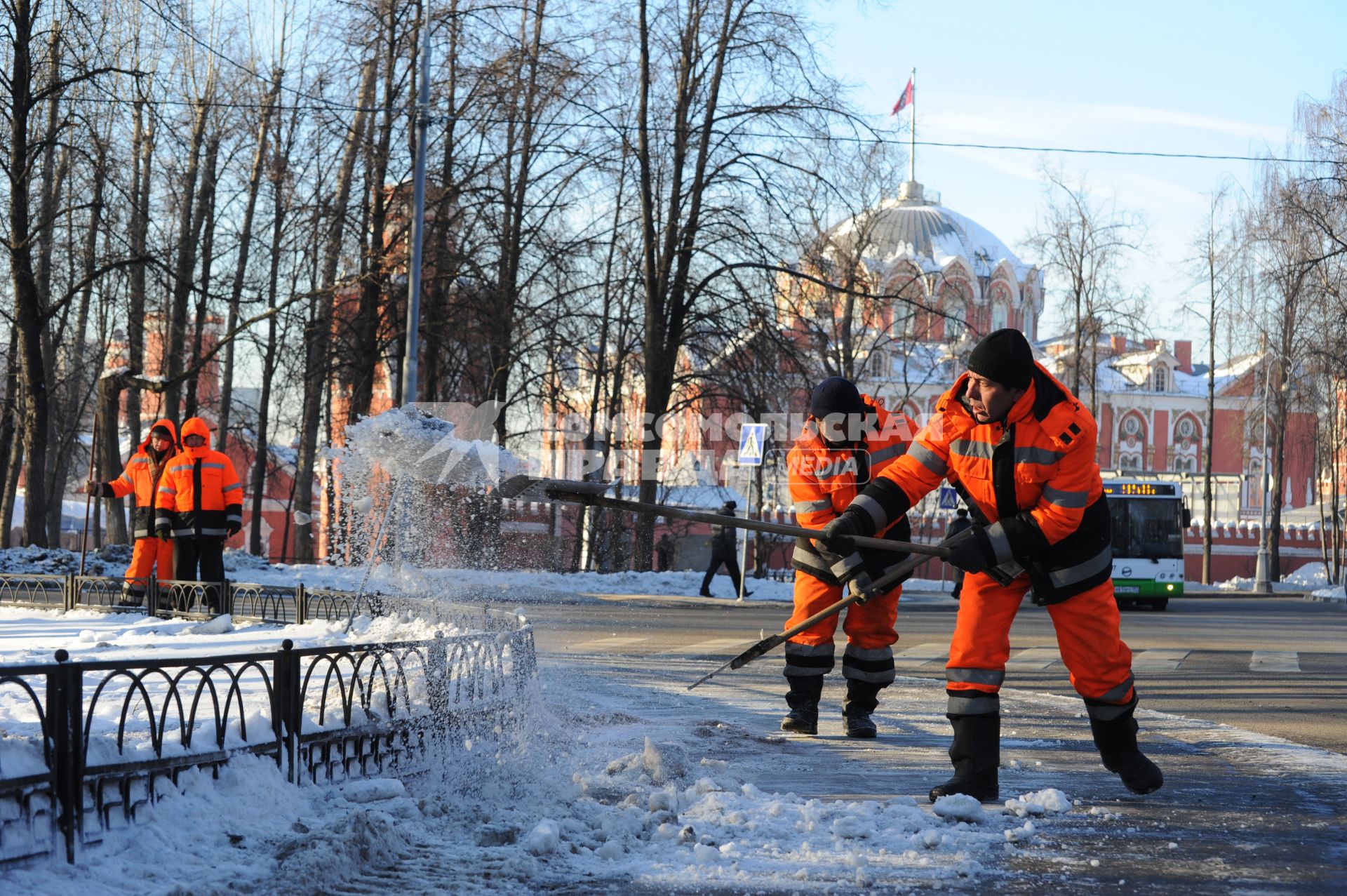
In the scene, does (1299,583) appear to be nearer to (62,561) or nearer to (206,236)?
(206,236)

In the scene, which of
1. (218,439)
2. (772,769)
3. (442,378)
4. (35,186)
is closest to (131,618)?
(772,769)

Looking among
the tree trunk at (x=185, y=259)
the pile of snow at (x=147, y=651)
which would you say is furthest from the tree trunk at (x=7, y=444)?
the pile of snow at (x=147, y=651)

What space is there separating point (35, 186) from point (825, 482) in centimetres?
2634

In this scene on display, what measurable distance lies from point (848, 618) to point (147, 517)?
810 cm

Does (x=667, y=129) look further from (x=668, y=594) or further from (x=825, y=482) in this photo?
(x=825, y=482)

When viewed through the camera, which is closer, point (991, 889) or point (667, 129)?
point (991, 889)

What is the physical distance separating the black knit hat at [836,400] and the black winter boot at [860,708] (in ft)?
4.62

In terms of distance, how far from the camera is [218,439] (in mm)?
34469

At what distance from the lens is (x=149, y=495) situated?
525 inches

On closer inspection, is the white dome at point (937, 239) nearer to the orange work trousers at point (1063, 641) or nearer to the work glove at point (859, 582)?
the work glove at point (859, 582)

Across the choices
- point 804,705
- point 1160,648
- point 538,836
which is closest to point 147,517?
point 804,705

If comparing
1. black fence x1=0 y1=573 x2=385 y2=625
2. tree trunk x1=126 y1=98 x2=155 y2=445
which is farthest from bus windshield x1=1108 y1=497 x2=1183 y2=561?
black fence x1=0 y1=573 x2=385 y2=625

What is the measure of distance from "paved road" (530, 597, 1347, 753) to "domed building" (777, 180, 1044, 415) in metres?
6.49

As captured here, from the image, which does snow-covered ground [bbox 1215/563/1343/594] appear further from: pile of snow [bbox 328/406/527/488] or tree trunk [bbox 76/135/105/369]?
pile of snow [bbox 328/406/527/488]
